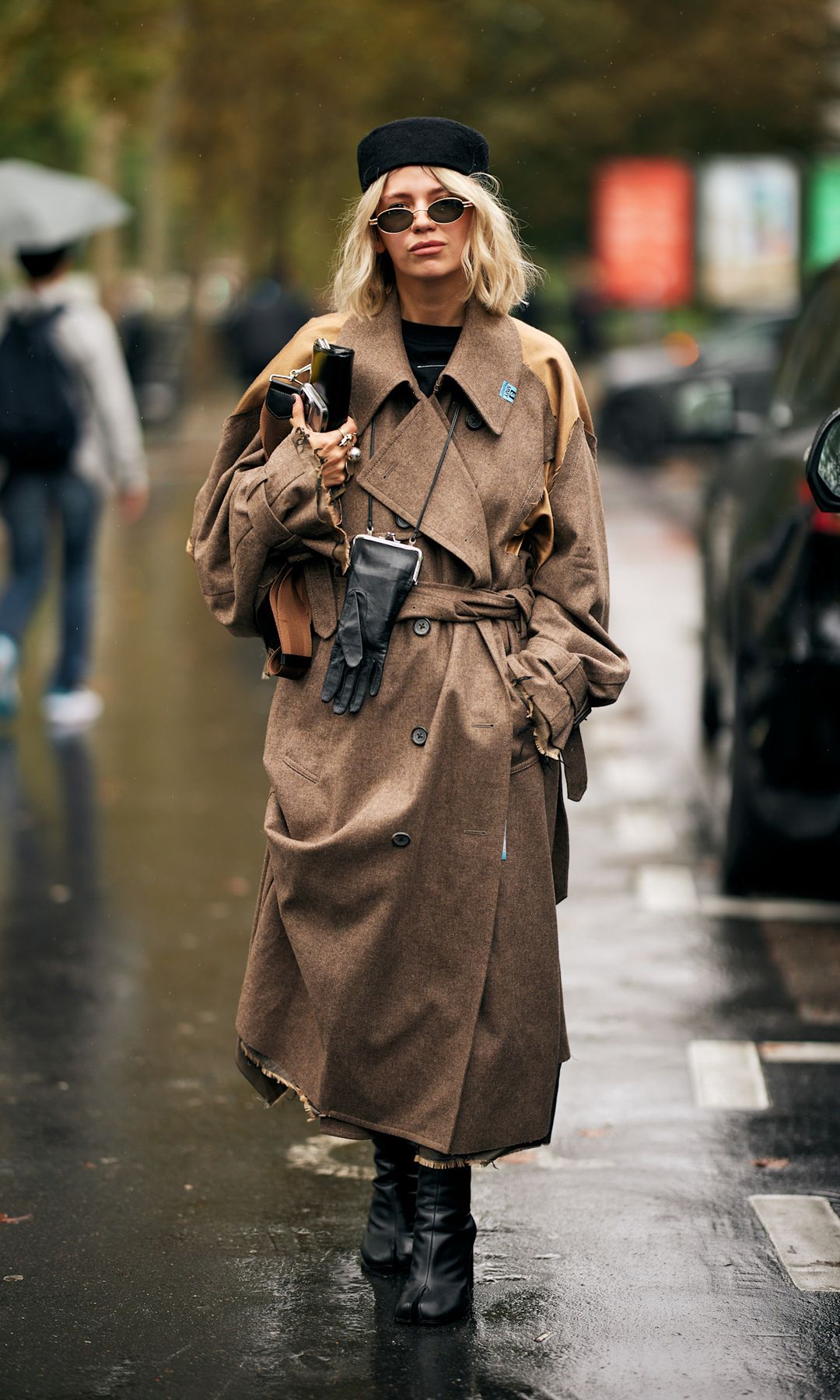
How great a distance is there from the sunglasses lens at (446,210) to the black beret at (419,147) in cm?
6

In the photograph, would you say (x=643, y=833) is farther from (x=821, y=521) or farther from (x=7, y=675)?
(x=7, y=675)

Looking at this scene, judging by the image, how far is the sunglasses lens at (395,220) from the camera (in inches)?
150

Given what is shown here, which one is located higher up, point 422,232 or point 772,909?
point 422,232

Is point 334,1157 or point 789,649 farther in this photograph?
point 789,649

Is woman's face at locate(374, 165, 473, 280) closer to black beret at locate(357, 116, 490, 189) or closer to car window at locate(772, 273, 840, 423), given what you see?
black beret at locate(357, 116, 490, 189)

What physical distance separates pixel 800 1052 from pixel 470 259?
242cm

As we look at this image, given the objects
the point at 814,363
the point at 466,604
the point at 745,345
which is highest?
the point at 466,604

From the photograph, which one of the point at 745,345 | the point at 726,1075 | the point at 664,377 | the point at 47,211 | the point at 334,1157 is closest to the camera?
the point at 334,1157

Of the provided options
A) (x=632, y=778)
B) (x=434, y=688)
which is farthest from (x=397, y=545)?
(x=632, y=778)

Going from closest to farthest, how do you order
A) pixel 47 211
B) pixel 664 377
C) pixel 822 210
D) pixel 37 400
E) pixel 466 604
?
pixel 466 604, pixel 37 400, pixel 47 211, pixel 664 377, pixel 822 210

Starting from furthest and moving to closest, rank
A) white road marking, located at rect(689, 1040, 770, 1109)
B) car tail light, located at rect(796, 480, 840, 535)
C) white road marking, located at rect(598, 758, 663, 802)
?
1. white road marking, located at rect(598, 758, 663, 802)
2. car tail light, located at rect(796, 480, 840, 535)
3. white road marking, located at rect(689, 1040, 770, 1109)

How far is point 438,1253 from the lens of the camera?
3891mm

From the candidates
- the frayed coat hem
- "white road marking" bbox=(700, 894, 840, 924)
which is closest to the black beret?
the frayed coat hem

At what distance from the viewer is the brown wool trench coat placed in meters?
3.80
